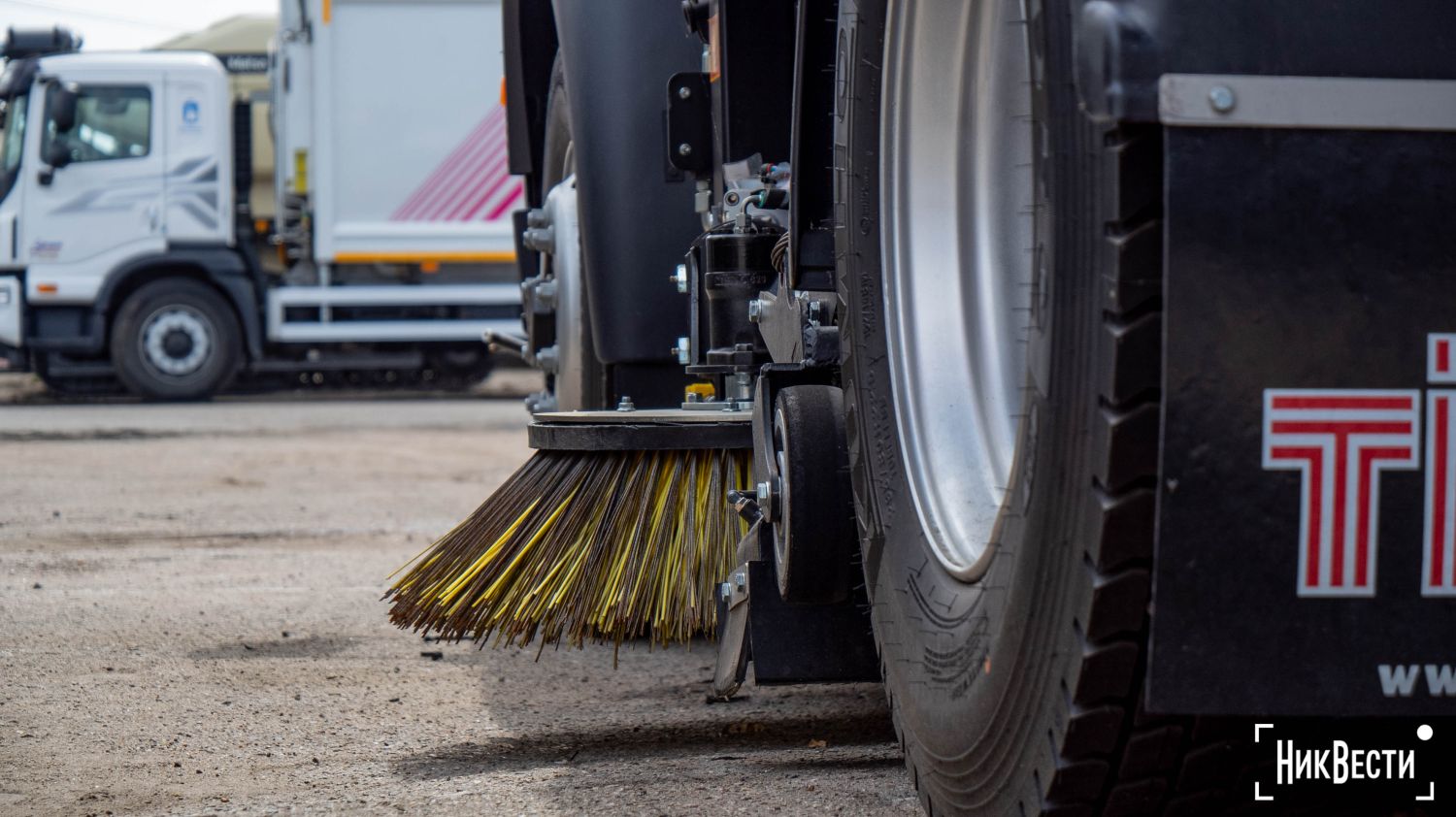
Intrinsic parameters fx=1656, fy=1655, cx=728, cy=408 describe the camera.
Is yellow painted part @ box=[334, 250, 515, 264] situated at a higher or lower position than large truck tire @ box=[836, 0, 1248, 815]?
higher

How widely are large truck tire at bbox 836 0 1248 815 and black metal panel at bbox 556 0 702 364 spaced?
4.27ft

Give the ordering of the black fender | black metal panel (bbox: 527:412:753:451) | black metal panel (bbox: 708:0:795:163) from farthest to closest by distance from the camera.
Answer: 1. the black fender
2. black metal panel (bbox: 527:412:753:451)
3. black metal panel (bbox: 708:0:795:163)

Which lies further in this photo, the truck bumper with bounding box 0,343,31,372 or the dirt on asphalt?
the truck bumper with bounding box 0,343,31,372

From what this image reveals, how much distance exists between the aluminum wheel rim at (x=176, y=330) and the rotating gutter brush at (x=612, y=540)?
340 inches

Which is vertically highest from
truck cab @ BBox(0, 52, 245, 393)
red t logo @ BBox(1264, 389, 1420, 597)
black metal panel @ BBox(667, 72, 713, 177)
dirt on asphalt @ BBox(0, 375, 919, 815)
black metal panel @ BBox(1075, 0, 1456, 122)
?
truck cab @ BBox(0, 52, 245, 393)

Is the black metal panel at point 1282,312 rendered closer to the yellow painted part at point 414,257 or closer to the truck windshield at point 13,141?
the yellow painted part at point 414,257

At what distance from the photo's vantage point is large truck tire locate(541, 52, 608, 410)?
10.2 feet

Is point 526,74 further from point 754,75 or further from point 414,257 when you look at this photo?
point 414,257

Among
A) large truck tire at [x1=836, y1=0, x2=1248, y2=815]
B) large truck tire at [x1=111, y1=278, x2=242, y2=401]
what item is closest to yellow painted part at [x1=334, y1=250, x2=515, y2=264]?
large truck tire at [x1=111, y1=278, x2=242, y2=401]

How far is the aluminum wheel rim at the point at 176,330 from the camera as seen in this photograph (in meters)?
10.6

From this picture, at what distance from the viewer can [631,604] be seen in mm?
2418

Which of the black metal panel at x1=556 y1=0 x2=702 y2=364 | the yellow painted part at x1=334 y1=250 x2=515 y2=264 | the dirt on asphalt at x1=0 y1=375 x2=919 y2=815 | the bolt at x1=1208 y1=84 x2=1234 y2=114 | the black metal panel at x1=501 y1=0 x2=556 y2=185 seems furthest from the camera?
the yellow painted part at x1=334 y1=250 x2=515 y2=264

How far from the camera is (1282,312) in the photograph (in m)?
0.98

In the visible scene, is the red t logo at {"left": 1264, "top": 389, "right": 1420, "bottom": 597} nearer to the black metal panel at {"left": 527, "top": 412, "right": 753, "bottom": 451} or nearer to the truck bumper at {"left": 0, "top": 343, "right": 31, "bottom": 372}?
the black metal panel at {"left": 527, "top": 412, "right": 753, "bottom": 451}
